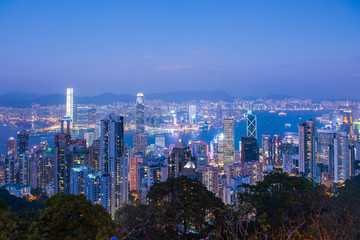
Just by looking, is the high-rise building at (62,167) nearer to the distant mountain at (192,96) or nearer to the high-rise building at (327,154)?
the distant mountain at (192,96)

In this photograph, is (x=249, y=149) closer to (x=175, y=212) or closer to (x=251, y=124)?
(x=251, y=124)

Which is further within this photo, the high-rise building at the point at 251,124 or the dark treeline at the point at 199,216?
the high-rise building at the point at 251,124

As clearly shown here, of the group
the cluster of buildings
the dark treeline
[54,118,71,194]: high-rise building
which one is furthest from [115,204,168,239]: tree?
[54,118,71,194]: high-rise building

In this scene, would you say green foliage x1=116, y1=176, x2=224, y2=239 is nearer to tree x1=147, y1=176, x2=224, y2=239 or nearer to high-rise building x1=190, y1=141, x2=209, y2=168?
tree x1=147, y1=176, x2=224, y2=239

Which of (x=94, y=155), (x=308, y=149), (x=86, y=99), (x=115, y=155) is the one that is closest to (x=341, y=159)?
(x=308, y=149)

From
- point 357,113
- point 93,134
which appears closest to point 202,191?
point 93,134

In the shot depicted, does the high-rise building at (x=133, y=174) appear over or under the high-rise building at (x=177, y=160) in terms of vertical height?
under

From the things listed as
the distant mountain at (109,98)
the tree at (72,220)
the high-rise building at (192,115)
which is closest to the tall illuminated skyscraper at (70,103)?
the distant mountain at (109,98)

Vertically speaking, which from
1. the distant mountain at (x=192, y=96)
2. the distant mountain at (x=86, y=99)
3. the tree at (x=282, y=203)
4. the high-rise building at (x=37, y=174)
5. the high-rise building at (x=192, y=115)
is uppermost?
the distant mountain at (x=192, y=96)
